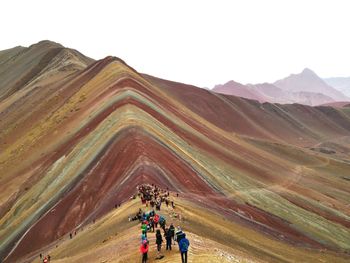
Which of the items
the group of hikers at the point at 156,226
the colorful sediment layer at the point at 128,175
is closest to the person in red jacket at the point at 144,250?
the group of hikers at the point at 156,226

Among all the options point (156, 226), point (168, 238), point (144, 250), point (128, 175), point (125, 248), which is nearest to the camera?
point (144, 250)

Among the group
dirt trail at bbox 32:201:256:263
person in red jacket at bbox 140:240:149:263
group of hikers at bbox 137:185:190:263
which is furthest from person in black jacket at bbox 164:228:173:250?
person in red jacket at bbox 140:240:149:263

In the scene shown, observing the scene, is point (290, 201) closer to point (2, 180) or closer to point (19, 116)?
point (2, 180)

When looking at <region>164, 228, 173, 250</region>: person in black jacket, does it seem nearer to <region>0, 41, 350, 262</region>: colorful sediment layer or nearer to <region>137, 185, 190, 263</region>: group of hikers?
<region>137, 185, 190, 263</region>: group of hikers

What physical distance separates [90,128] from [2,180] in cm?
2109

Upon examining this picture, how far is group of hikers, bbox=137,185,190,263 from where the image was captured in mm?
24422

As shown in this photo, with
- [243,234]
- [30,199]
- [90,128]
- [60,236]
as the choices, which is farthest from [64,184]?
[243,234]

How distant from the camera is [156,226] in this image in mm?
33188

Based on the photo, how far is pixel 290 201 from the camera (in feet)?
282

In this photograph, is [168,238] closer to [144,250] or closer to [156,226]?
[144,250]

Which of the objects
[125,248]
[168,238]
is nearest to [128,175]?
[125,248]

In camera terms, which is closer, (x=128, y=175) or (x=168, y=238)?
(x=168, y=238)

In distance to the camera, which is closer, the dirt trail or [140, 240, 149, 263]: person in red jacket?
[140, 240, 149, 263]: person in red jacket

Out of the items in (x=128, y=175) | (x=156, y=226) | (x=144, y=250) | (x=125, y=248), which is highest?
(x=128, y=175)
